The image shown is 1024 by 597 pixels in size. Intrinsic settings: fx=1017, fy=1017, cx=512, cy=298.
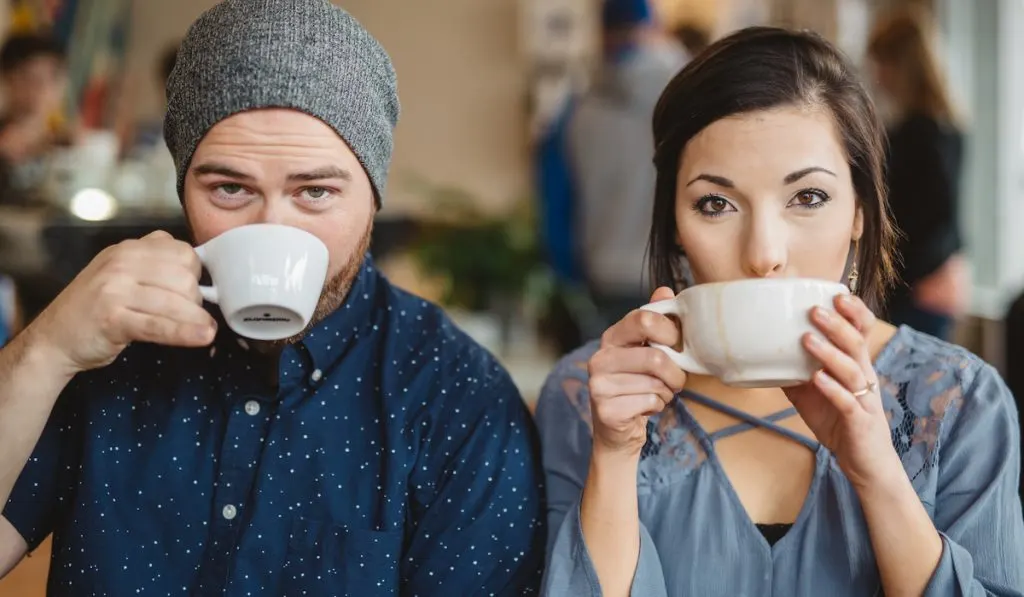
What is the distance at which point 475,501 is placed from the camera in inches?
44.9

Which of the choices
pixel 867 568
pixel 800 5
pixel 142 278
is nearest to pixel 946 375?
pixel 867 568

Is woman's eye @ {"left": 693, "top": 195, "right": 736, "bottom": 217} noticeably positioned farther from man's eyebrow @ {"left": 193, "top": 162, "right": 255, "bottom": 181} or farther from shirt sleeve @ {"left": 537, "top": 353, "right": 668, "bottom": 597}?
man's eyebrow @ {"left": 193, "top": 162, "right": 255, "bottom": 181}

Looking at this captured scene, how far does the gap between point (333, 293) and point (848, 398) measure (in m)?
0.59

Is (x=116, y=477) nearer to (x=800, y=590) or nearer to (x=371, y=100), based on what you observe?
(x=371, y=100)

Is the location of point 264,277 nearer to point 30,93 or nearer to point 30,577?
point 30,577

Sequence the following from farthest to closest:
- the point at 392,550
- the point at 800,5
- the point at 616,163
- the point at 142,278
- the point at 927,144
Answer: the point at 800,5, the point at 616,163, the point at 927,144, the point at 392,550, the point at 142,278

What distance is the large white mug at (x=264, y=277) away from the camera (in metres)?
0.98

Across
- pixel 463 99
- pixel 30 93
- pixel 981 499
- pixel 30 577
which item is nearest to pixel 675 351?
pixel 981 499

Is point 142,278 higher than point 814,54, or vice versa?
point 814,54

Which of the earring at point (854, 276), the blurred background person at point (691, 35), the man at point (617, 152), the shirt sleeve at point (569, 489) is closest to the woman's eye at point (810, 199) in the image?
the earring at point (854, 276)

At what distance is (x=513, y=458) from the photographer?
3.86ft

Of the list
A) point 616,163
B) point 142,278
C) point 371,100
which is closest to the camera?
point 142,278

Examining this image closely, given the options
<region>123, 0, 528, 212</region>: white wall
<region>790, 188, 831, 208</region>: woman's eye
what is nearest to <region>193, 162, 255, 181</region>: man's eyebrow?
<region>790, 188, 831, 208</region>: woman's eye

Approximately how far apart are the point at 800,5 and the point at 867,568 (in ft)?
16.6
